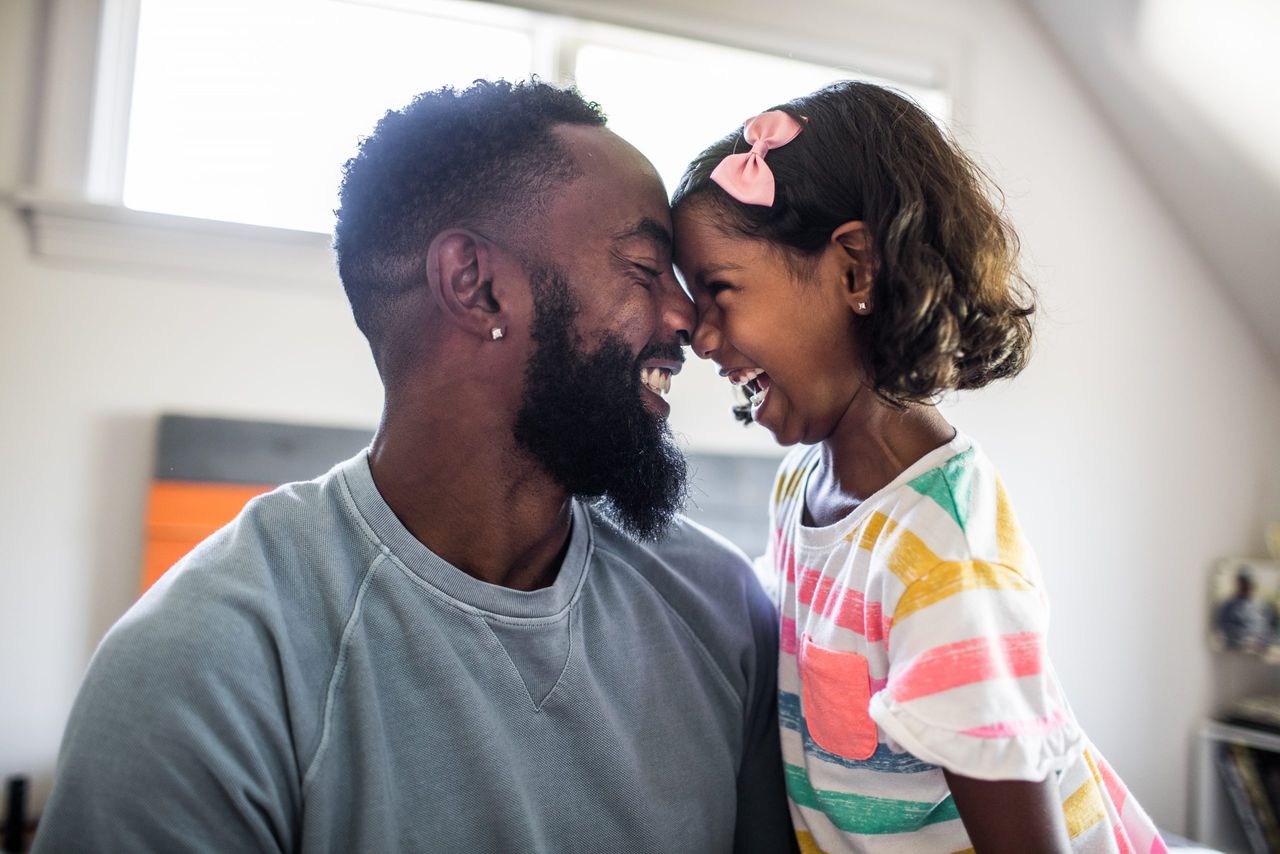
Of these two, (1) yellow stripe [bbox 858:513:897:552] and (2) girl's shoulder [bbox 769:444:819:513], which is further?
(2) girl's shoulder [bbox 769:444:819:513]

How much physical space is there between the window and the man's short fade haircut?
3.89 ft

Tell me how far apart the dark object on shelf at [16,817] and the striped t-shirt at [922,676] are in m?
1.78

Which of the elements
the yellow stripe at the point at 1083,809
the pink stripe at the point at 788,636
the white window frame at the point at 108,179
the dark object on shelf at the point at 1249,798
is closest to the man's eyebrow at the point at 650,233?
the pink stripe at the point at 788,636

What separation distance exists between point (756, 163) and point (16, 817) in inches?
81.1

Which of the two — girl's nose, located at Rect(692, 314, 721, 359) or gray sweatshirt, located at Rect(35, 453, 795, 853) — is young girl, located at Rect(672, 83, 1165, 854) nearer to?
girl's nose, located at Rect(692, 314, 721, 359)

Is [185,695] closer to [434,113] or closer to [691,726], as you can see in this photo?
[691,726]

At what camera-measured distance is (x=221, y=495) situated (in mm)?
2338

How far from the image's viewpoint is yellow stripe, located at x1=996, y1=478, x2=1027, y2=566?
104cm

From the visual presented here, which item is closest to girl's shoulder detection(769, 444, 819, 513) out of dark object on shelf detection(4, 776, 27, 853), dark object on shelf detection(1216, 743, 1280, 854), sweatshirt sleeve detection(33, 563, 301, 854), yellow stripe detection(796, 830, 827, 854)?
yellow stripe detection(796, 830, 827, 854)

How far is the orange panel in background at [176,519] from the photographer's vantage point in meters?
2.29

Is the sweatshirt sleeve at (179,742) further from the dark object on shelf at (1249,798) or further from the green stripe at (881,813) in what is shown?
the dark object on shelf at (1249,798)

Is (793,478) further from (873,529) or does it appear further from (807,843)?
(807,843)

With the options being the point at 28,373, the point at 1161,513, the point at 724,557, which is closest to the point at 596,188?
the point at 724,557

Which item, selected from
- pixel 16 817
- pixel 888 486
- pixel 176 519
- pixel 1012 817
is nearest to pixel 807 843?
pixel 1012 817
